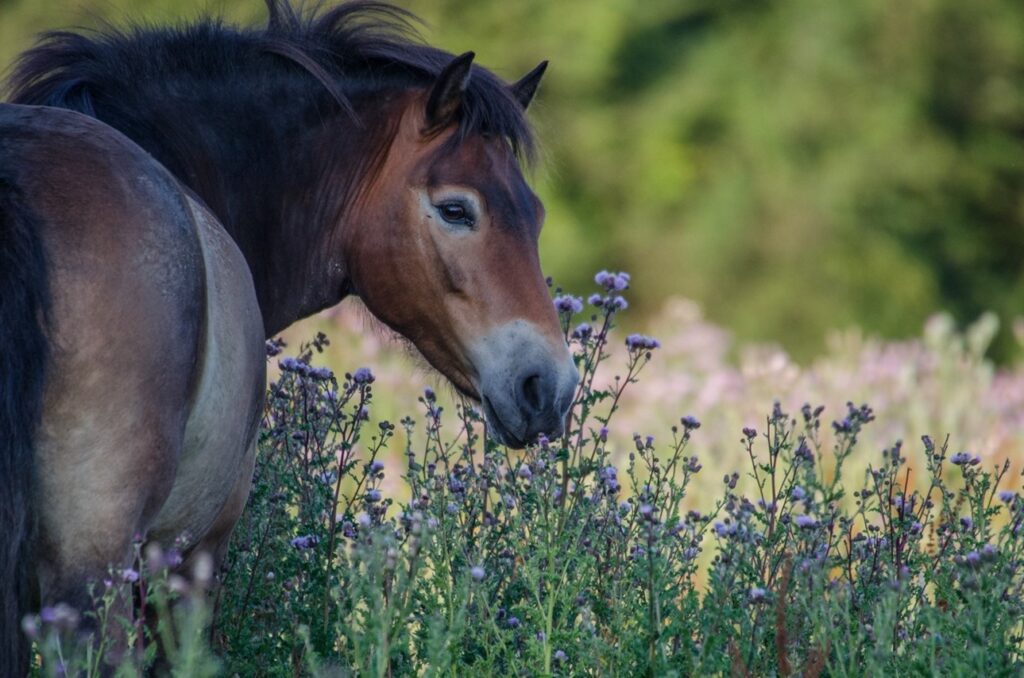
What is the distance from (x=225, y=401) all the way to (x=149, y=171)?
50 cm

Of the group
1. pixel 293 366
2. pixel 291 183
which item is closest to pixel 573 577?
pixel 293 366

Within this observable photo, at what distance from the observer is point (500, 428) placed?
3545 millimetres

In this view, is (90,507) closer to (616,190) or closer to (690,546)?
(690,546)

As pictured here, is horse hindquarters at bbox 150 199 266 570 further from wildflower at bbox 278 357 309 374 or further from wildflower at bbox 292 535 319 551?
wildflower at bbox 278 357 309 374

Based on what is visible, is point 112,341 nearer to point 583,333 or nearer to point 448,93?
point 448,93

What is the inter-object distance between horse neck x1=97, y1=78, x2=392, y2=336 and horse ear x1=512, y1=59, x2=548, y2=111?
43 cm

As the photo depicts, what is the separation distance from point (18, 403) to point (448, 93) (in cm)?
164

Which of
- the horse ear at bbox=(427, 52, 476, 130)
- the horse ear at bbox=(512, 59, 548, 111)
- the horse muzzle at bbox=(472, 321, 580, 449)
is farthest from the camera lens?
the horse ear at bbox=(512, 59, 548, 111)

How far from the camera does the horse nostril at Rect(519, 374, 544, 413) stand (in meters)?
3.42

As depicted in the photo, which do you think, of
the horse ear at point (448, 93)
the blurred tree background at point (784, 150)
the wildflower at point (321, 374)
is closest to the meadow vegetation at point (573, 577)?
the wildflower at point (321, 374)

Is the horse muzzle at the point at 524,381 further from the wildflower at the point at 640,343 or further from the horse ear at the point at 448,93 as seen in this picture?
the horse ear at the point at 448,93

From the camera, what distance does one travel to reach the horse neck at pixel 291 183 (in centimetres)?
364

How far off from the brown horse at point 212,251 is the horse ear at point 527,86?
12mm

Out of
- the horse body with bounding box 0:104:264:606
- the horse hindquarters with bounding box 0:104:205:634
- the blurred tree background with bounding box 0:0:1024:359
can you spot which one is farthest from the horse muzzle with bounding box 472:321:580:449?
the blurred tree background with bounding box 0:0:1024:359
